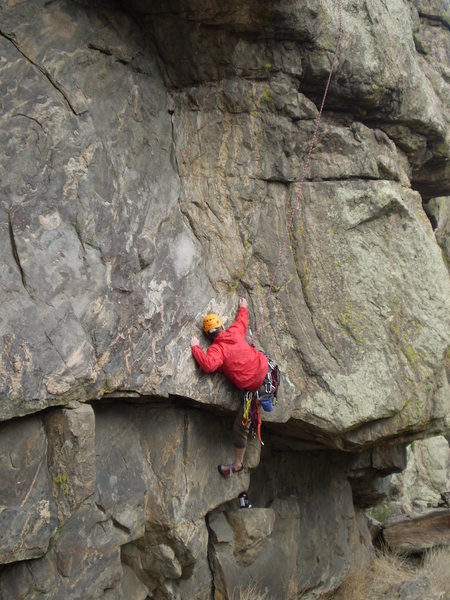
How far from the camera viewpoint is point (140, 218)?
778 centimetres

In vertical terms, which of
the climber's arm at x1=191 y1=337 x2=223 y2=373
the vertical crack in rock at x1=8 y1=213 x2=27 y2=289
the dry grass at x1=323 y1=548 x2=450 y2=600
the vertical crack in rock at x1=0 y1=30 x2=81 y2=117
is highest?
the vertical crack in rock at x1=0 y1=30 x2=81 y2=117

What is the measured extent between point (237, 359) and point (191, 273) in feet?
3.92

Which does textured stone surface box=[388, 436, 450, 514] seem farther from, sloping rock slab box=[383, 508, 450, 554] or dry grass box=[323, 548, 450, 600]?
dry grass box=[323, 548, 450, 600]

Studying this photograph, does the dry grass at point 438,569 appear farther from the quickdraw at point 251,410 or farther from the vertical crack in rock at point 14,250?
the vertical crack in rock at point 14,250

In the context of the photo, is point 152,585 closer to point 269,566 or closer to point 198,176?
point 269,566

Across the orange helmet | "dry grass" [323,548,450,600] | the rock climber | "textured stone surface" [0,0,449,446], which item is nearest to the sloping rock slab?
"dry grass" [323,548,450,600]

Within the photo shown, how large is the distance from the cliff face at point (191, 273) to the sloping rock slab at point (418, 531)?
2324 millimetres

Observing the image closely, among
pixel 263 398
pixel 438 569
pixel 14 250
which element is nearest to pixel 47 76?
pixel 14 250

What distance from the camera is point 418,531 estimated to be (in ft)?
43.4

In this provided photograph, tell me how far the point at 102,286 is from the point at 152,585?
12.2 feet

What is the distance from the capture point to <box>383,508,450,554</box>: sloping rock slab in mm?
12625

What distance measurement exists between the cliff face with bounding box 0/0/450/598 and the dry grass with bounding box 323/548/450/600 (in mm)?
462

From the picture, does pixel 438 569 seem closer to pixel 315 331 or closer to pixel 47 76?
pixel 315 331

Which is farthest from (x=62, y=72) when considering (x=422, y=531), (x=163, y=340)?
(x=422, y=531)
